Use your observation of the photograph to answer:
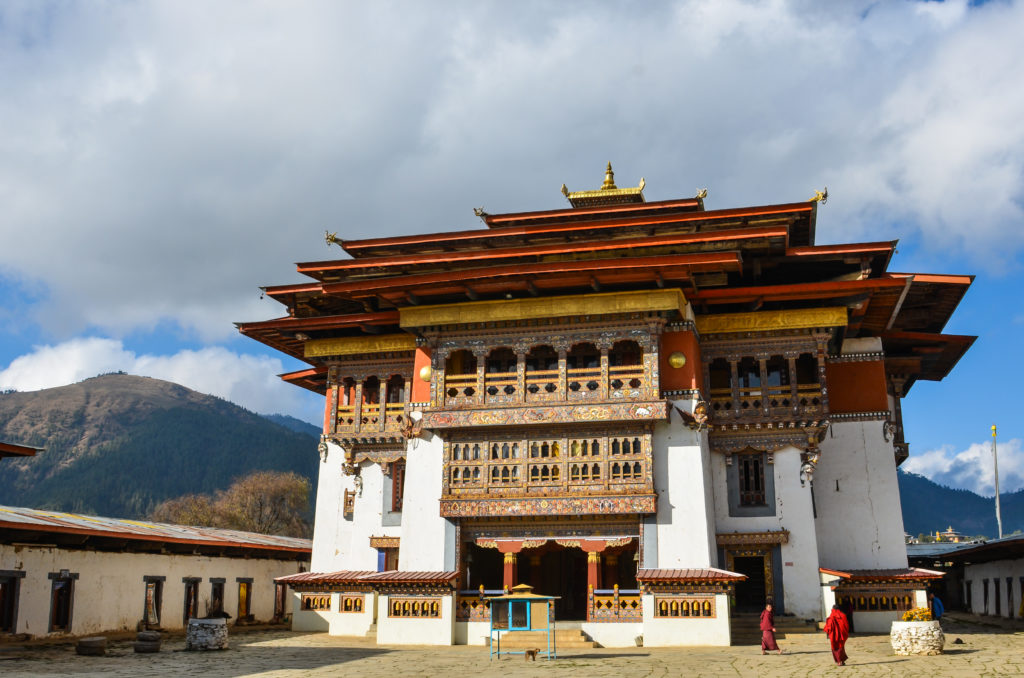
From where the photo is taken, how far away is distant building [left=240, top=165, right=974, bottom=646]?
21.2 m

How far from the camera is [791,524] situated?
22344 mm

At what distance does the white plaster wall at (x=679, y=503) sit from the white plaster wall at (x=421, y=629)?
454cm

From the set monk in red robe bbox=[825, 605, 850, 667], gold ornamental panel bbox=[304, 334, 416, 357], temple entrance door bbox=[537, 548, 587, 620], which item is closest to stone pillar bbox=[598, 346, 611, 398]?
temple entrance door bbox=[537, 548, 587, 620]

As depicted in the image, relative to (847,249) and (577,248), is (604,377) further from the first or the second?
(847,249)

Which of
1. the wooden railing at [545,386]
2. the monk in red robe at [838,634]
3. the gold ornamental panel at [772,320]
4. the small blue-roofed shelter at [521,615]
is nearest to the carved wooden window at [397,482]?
the wooden railing at [545,386]

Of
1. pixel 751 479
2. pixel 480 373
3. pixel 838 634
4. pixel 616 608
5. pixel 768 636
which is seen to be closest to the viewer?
pixel 838 634

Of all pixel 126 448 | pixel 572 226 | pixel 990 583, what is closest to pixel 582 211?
pixel 572 226

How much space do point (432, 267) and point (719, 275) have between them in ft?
23.8

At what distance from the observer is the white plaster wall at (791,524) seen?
21.8m

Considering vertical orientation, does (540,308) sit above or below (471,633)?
above

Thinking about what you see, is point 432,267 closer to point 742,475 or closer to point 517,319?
point 517,319

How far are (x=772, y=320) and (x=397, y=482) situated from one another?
11.2m

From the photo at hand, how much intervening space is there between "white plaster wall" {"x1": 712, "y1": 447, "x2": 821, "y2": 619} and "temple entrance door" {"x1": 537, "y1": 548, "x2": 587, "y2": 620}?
13.9 feet

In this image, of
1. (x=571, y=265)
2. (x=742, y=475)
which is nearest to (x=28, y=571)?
(x=571, y=265)
